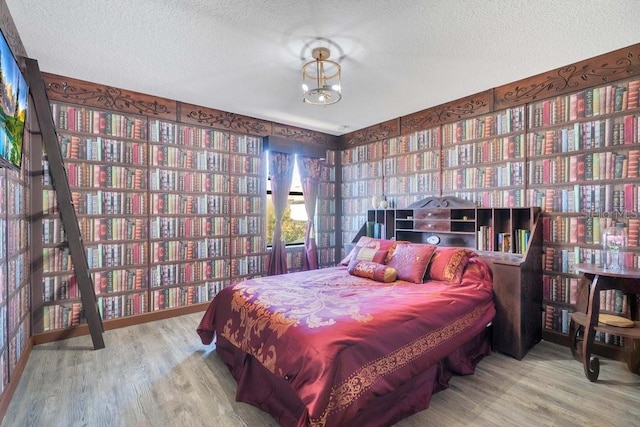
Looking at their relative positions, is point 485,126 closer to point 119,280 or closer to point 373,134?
point 373,134

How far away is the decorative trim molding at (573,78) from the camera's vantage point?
2586mm

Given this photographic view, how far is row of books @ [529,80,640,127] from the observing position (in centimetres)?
262

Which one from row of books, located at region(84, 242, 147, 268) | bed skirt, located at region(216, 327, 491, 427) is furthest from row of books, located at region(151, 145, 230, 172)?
bed skirt, located at region(216, 327, 491, 427)

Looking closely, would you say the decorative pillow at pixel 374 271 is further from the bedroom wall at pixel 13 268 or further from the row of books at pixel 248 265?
the bedroom wall at pixel 13 268

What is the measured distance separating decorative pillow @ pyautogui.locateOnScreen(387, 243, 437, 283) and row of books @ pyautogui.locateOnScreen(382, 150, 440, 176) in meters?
1.38

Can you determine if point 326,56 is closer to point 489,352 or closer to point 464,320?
point 464,320

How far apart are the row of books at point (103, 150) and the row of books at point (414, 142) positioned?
3298mm

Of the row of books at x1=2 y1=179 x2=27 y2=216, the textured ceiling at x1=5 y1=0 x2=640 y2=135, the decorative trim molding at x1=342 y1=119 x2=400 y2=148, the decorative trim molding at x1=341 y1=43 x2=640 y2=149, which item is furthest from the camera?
the decorative trim molding at x1=342 y1=119 x2=400 y2=148

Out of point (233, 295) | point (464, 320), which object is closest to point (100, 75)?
point (233, 295)

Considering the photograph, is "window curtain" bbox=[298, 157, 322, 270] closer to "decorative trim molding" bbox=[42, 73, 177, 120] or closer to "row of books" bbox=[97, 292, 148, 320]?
"decorative trim molding" bbox=[42, 73, 177, 120]

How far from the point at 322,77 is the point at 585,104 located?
8.12 ft

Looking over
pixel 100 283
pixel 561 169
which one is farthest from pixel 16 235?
pixel 561 169

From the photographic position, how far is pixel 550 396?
6.97 ft

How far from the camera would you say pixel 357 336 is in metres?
1.74
